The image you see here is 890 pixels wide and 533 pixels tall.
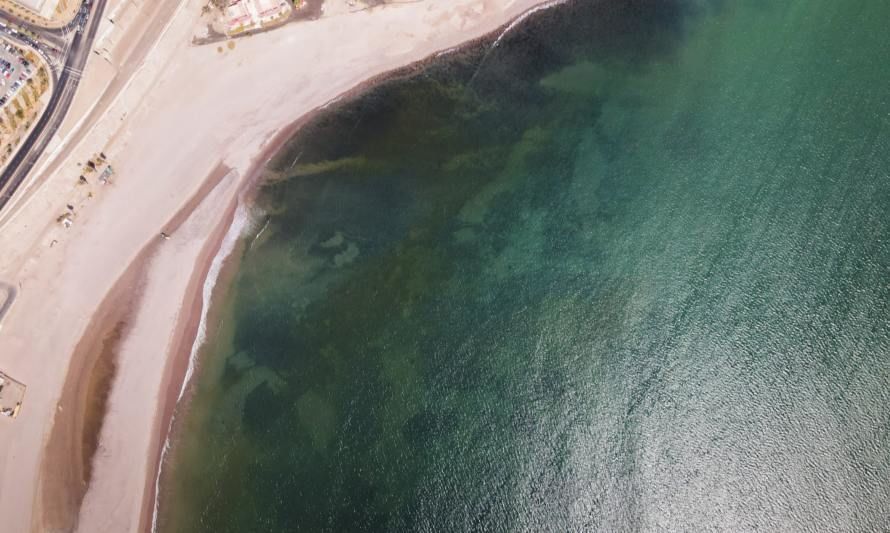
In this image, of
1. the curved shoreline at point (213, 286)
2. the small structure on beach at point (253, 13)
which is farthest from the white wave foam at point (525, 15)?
the small structure on beach at point (253, 13)

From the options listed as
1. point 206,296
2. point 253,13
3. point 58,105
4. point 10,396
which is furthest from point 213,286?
point 253,13

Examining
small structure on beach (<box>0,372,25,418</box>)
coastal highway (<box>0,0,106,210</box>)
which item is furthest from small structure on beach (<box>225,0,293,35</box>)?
small structure on beach (<box>0,372,25,418</box>)

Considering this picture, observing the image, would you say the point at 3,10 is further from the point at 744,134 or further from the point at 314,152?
the point at 744,134

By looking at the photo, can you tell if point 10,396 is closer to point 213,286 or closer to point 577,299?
point 213,286

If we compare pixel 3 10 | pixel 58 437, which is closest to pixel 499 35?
pixel 3 10

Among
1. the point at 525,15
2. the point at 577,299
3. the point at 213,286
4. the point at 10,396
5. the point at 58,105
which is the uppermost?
the point at 58,105

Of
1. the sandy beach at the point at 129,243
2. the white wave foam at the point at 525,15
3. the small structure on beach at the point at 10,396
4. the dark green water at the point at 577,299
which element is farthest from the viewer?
the white wave foam at the point at 525,15

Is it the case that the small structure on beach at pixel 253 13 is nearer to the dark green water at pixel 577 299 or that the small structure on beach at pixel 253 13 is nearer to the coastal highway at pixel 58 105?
the dark green water at pixel 577 299
